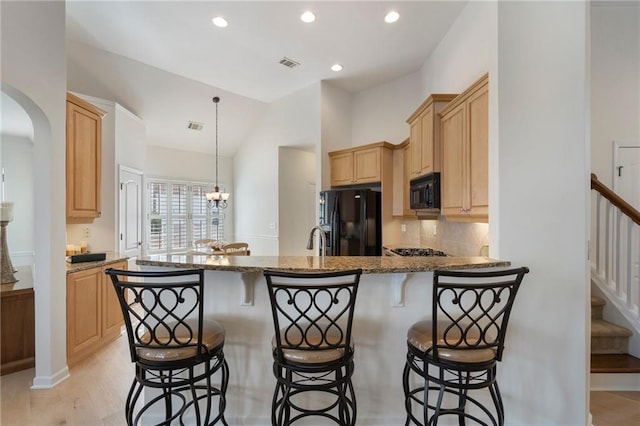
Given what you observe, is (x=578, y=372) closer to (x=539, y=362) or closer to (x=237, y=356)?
(x=539, y=362)

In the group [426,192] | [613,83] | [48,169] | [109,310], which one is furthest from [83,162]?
[613,83]

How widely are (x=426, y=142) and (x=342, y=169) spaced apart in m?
1.87

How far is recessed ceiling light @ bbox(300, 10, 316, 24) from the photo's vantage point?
3.13 meters

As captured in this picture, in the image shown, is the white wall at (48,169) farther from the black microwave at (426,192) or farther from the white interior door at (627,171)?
the white interior door at (627,171)

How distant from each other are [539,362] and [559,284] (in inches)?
20.2

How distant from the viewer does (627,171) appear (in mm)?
3105

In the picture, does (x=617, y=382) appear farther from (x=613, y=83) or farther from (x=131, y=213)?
(x=131, y=213)

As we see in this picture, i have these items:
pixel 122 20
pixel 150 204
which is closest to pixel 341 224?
pixel 122 20

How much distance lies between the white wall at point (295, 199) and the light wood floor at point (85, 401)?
330cm

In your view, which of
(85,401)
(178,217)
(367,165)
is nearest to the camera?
(85,401)

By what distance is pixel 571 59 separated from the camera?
1.72m

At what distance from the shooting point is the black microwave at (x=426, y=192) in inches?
113

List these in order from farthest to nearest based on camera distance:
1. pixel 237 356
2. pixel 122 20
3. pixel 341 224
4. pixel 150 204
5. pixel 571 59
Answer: pixel 150 204, pixel 341 224, pixel 122 20, pixel 237 356, pixel 571 59

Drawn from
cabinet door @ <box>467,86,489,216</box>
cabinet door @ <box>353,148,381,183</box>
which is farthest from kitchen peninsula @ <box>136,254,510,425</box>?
cabinet door @ <box>353,148,381,183</box>
